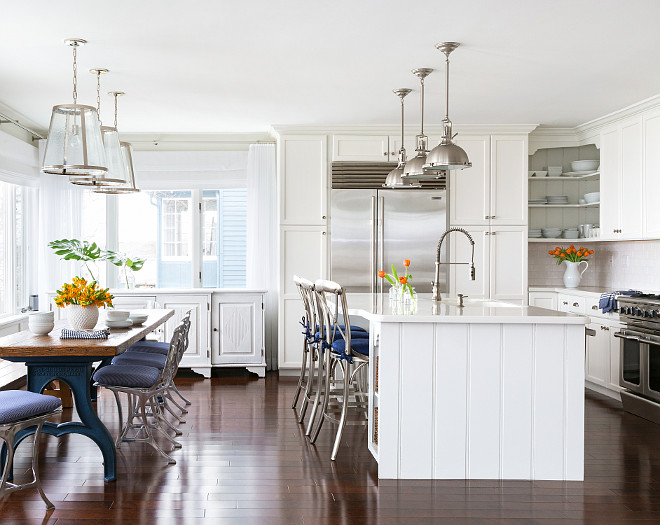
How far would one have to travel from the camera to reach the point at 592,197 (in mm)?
6539

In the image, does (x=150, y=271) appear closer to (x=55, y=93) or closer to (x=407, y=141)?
(x=55, y=93)

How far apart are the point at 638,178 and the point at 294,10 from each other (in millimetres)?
3563

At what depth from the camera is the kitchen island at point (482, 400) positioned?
3551 millimetres

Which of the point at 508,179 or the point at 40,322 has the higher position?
the point at 508,179

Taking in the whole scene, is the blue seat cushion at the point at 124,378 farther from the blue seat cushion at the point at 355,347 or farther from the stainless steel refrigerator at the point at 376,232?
the stainless steel refrigerator at the point at 376,232

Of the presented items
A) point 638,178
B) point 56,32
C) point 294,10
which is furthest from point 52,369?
point 638,178

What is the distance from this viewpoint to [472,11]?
11.5 feet

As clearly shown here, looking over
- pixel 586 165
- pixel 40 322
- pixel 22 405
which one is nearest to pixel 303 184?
pixel 586 165

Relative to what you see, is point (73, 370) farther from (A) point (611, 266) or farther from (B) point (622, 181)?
(A) point (611, 266)

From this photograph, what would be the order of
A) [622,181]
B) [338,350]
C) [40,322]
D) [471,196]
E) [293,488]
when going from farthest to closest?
1. [471,196]
2. [622,181]
3. [338,350]
4. [40,322]
5. [293,488]

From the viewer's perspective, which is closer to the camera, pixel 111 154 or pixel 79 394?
pixel 79 394

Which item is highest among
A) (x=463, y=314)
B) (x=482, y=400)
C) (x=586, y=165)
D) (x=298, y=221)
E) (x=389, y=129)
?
(x=389, y=129)

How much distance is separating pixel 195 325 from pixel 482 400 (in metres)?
3.72

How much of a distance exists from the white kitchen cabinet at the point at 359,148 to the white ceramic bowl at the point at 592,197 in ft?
6.57
